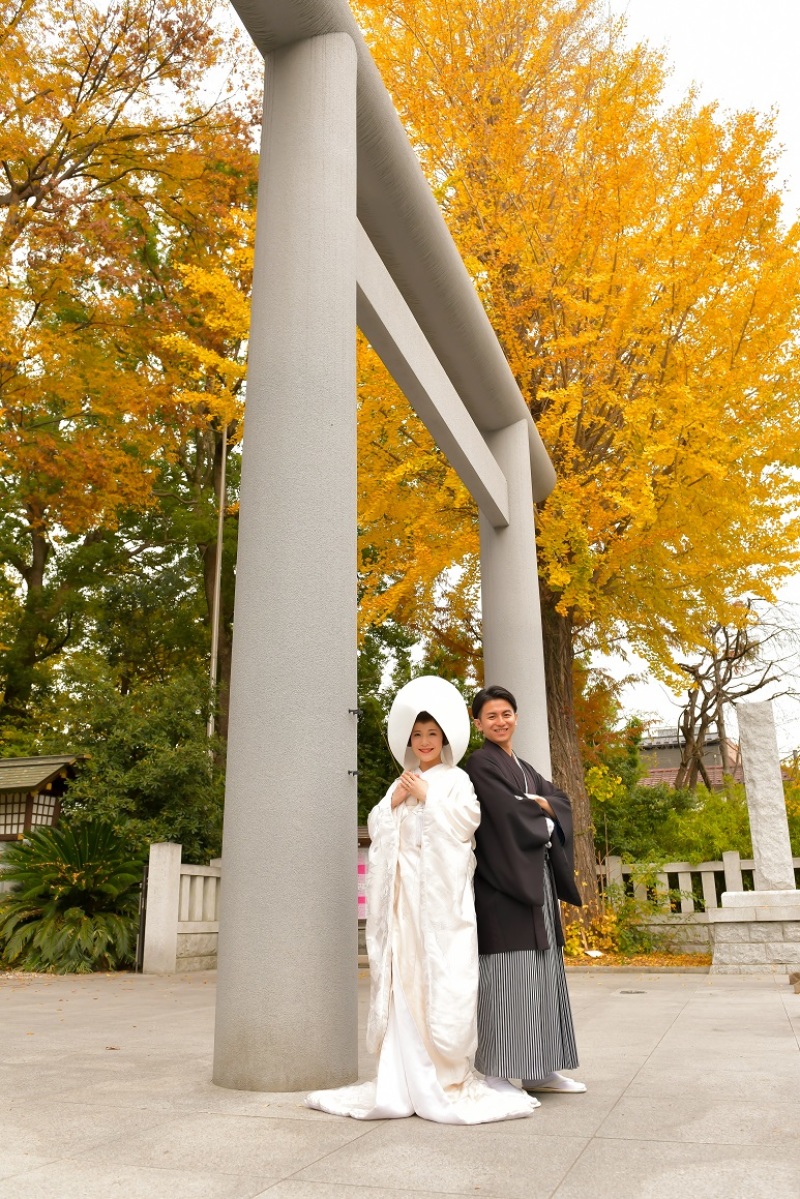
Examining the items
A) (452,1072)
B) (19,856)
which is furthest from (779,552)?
(19,856)

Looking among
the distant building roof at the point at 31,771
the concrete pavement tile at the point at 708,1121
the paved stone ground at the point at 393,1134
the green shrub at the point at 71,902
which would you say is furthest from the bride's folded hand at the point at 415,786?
the distant building roof at the point at 31,771

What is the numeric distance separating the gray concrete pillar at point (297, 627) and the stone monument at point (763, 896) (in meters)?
6.09

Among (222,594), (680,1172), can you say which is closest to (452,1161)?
(680,1172)

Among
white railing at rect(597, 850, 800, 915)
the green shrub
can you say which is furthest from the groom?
the green shrub

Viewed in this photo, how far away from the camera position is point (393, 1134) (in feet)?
9.46

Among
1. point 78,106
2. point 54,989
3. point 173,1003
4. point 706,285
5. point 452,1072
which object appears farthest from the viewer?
point 78,106

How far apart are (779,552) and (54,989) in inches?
306

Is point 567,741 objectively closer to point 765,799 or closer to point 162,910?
point 765,799

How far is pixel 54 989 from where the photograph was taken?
7984 millimetres

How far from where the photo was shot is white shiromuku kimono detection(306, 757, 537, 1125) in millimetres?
3160

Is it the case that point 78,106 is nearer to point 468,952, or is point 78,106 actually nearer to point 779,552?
point 779,552

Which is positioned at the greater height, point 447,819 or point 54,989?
point 447,819

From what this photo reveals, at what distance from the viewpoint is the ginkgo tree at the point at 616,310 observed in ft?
29.9

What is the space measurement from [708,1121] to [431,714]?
5.30 ft
